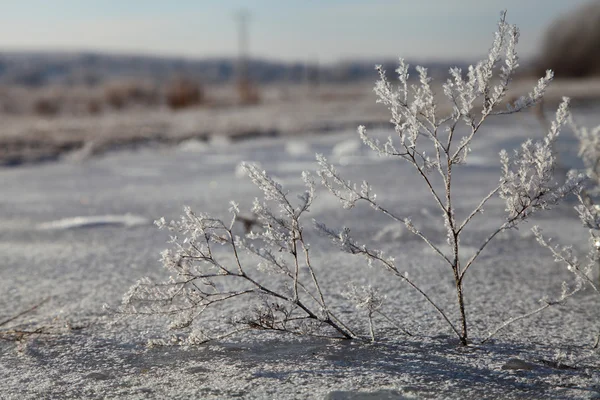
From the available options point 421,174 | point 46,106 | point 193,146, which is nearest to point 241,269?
point 421,174

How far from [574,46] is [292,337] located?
3168cm

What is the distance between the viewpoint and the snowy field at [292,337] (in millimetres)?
1938

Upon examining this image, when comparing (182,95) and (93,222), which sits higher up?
(182,95)

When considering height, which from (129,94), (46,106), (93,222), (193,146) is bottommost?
(93,222)

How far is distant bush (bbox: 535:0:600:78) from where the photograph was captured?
29203 mm

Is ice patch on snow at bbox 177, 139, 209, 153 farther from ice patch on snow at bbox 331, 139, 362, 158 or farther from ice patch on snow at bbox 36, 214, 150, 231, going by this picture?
ice patch on snow at bbox 36, 214, 150, 231

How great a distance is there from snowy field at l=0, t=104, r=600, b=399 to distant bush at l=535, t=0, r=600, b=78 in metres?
27.0

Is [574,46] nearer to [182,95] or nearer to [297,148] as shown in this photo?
[182,95]

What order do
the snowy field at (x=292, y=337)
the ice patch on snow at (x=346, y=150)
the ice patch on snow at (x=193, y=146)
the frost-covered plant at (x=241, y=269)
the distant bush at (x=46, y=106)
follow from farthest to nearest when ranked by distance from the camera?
the distant bush at (x=46, y=106) → the ice patch on snow at (x=193, y=146) → the ice patch on snow at (x=346, y=150) → the frost-covered plant at (x=241, y=269) → the snowy field at (x=292, y=337)

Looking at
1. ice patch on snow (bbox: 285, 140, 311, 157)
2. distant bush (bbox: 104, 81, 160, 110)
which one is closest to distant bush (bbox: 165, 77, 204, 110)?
distant bush (bbox: 104, 81, 160, 110)

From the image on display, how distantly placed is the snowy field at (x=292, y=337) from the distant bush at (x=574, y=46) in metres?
27.0

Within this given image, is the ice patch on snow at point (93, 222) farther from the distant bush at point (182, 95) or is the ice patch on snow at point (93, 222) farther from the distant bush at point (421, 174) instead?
the distant bush at point (182, 95)

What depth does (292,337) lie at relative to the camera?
231cm

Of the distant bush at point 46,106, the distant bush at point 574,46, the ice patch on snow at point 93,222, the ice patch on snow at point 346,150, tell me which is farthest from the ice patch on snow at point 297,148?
the distant bush at point 574,46
